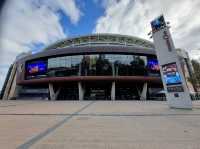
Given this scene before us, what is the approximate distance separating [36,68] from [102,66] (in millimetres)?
18154

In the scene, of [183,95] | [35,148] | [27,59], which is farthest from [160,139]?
[27,59]

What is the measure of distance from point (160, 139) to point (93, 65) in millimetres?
34924

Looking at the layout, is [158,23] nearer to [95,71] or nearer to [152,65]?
[95,71]

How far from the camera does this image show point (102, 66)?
132 feet

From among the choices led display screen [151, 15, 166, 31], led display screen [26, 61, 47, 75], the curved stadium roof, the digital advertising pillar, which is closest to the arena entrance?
led display screen [26, 61, 47, 75]

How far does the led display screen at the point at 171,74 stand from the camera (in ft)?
54.1

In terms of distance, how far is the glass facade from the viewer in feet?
131

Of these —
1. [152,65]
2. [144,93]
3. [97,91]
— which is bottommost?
[144,93]

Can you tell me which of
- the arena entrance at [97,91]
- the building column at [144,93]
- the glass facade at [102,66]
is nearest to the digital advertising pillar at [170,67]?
the glass facade at [102,66]

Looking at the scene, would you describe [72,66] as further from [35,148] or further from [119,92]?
[35,148]

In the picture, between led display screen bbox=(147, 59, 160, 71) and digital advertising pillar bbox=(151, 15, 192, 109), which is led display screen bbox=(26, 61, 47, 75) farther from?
digital advertising pillar bbox=(151, 15, 192, 109)

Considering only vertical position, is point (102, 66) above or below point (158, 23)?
above

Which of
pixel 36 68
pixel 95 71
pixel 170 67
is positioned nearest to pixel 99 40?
pixel 95 71

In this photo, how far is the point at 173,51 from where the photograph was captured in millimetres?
16812
